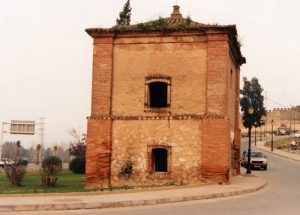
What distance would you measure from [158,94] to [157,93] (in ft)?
0.23

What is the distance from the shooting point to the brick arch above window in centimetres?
2036

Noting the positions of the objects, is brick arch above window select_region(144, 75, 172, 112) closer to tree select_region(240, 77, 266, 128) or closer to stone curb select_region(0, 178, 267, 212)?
stone curb select_region(0, 178, 267, 212)

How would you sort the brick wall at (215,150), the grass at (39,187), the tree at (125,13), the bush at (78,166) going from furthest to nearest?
the tree at (125,13), the bush at (78,166), the brick wall at (215,150), the grass at (39,187)

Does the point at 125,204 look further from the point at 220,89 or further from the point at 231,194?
the point at 220,89

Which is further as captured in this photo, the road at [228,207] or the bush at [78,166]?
the bush at [78,166]

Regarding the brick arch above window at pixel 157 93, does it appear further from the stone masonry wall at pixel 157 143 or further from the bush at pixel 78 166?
the bush at pixel 78 166

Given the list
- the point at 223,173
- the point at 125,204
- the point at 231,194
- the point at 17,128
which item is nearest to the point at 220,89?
the point at 223,173

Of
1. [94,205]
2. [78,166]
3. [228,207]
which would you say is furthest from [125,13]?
[228,207]

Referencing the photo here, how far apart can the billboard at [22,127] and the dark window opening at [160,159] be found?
69.0 feet

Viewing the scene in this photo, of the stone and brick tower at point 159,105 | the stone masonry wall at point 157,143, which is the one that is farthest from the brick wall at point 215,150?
the stone masonry wall at point 157,143

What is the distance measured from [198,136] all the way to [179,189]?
3407 mm

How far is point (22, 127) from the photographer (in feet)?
128

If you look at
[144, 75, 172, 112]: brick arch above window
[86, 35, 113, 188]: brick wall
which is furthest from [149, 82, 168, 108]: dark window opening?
[86, 35, 113, 188]: brick wall

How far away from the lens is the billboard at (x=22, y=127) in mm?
38688
